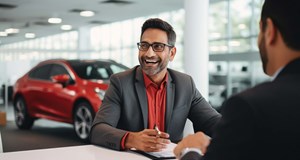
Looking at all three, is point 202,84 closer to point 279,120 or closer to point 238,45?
point 238,45

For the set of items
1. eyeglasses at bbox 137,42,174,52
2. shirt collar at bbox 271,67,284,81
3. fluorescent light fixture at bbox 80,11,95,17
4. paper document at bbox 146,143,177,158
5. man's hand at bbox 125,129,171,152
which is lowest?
paper document at bbox 146,143,177,158

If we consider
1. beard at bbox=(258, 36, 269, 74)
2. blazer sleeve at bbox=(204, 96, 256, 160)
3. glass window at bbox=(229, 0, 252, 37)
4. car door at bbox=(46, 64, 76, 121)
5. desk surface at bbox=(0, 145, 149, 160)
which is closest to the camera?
blazer sleeve at bbox=(204, 96, 256, 160)

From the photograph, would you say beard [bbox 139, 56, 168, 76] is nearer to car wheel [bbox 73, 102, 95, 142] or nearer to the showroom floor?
car wheel [bbox 73, 102, 95, 142]

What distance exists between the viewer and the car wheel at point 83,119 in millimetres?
5086

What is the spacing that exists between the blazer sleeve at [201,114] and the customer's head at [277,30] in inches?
50.9

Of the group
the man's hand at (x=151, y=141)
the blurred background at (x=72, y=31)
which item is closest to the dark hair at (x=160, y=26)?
the man's hand at (x=151, y=141)

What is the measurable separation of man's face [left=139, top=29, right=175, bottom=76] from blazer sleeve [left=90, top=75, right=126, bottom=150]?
178mm

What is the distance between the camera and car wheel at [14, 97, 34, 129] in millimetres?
5227

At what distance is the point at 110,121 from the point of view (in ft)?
6.64

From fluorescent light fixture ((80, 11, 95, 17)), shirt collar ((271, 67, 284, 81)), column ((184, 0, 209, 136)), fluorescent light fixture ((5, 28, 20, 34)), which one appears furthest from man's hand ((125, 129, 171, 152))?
fluorescent light fixture ((80, 11, 95, 17))

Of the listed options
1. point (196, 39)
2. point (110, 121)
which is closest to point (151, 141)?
point (110, 121)

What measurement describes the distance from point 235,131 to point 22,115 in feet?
16.1

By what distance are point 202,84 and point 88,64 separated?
1.50 m

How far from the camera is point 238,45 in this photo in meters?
7.32
